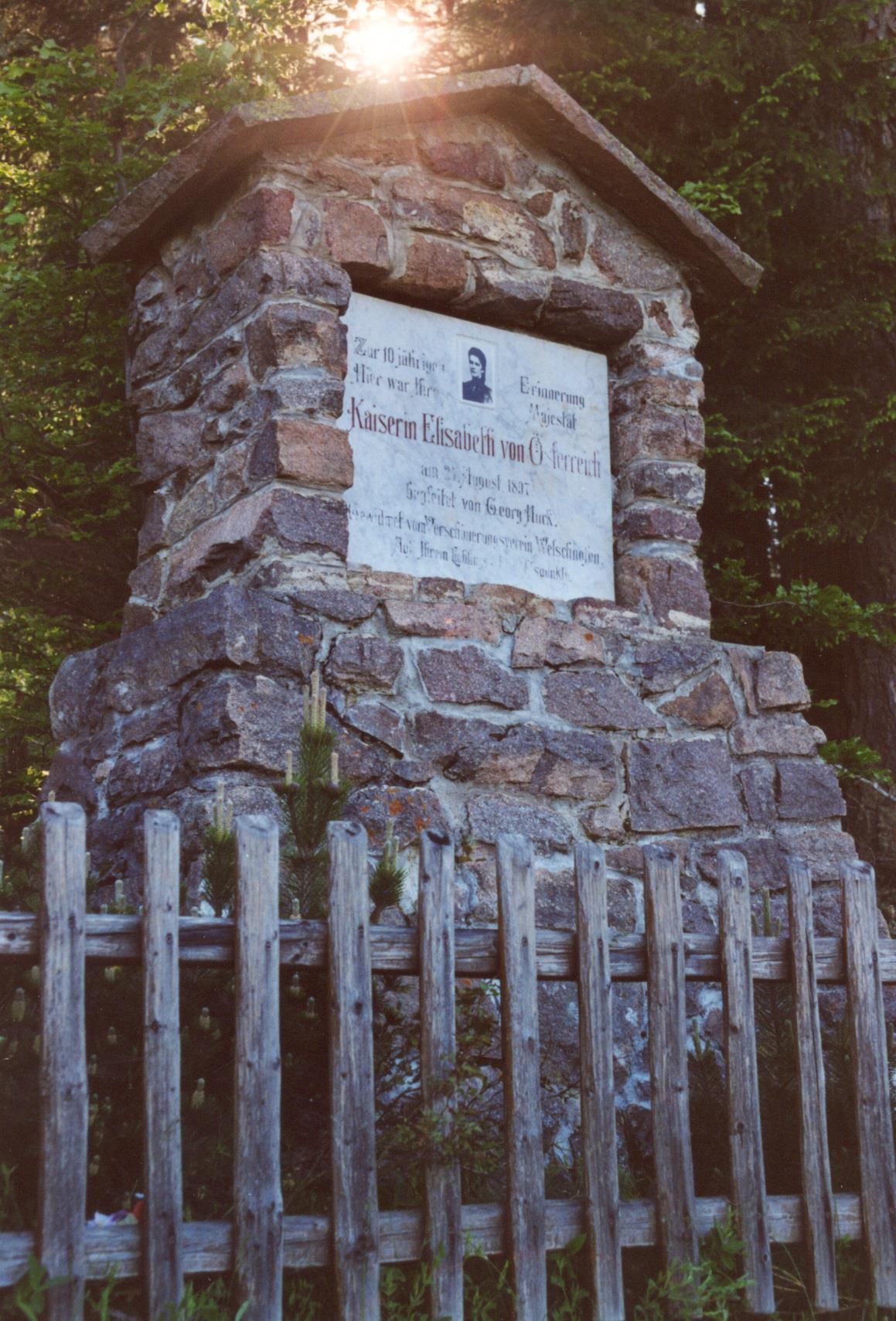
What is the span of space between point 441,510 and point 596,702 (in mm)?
799

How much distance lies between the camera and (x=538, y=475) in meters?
5.08

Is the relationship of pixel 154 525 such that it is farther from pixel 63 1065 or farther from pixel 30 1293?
pixel 30 1293

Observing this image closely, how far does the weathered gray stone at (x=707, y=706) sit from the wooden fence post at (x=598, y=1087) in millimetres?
1917

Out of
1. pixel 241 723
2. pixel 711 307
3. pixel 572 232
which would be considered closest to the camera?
pixel 241 723

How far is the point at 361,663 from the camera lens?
14.4 ft

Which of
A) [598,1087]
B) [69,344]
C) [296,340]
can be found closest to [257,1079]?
[598,1087]

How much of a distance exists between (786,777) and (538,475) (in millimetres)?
1348

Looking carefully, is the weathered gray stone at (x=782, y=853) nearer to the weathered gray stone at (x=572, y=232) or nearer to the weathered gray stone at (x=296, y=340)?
the weathered gray stone at (x=296, y=340)

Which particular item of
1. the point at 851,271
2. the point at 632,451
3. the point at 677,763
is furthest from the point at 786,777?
the point at 851,271

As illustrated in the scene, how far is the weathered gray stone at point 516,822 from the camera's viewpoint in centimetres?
446

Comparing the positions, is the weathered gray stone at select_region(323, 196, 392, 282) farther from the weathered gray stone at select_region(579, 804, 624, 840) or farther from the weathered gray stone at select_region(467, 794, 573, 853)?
the weathered gray stone at select_region(579, 804, 624, 840)

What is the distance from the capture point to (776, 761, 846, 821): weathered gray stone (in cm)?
509

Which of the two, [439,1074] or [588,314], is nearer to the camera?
[439,1074]

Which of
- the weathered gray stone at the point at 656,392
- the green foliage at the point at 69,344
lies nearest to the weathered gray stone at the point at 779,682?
the weathered gray stone at the point at 656,392
